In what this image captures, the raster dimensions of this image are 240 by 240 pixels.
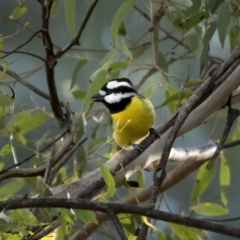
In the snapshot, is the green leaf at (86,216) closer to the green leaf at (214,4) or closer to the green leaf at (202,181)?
the green leaf at (214,4)

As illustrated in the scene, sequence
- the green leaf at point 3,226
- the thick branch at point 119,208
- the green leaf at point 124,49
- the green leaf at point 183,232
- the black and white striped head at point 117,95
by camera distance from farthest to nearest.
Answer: the black and white striped head at point 117,95
the green leaf at point 124,49
the green leaf at point 183,232
the green leaf at point 3,226
the thick branch at point 119,208

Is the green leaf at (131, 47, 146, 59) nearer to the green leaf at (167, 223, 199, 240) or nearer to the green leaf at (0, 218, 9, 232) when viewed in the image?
Result: the green leaf at (167, 223, 199, 240)

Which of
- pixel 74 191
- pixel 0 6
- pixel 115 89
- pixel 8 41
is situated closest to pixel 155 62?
pixel 115 89

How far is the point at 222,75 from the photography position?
33.6 inches

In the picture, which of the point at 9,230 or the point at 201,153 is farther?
the point at 201,153

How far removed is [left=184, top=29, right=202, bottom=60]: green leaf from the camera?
3.13 feet

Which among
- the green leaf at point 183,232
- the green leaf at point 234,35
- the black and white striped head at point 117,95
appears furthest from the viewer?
the black and white striped head at point 117,95

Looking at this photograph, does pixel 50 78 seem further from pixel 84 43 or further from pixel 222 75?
pixel 84 43

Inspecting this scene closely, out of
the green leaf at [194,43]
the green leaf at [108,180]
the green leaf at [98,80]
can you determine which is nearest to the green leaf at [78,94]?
the green leaf at [98,80]

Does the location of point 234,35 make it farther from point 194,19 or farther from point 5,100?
point 5,100

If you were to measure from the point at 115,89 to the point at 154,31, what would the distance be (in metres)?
0.16

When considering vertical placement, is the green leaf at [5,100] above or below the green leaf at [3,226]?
above

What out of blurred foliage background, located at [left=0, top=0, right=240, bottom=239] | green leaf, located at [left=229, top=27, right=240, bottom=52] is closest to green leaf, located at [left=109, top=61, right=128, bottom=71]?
blurred foliage background, located at [left=0, top=0, right=240, bottom=239]

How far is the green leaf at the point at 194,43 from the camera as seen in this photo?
0.95 meters
